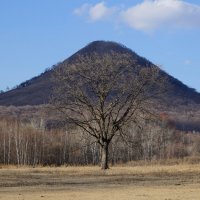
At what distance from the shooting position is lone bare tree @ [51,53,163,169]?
51.4 meters

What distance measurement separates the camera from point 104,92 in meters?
51.2

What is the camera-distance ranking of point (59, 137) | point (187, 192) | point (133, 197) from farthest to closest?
point (59, 137) → point (187, 192) → point (133, 197)

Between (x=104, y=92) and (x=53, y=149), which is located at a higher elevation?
(x=104, y=92)

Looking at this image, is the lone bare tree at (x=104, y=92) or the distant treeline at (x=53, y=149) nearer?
the lone bare tree at (x=104, y=92)

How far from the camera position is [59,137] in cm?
11531

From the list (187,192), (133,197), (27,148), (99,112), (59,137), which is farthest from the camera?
(59,137)

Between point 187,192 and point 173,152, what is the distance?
358ft

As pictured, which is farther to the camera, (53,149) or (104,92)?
→ (53,149)

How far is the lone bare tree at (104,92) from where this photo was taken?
169ft

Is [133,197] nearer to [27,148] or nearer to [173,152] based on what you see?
[27,148]

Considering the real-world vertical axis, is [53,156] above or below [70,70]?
below

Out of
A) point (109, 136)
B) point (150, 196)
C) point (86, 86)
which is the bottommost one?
point (150, 196)

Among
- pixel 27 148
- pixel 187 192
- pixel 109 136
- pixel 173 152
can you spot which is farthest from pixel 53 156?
pixel 187 192

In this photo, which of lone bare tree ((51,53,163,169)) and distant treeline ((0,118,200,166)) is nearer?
lone bare tree ((51,53,163,169))
